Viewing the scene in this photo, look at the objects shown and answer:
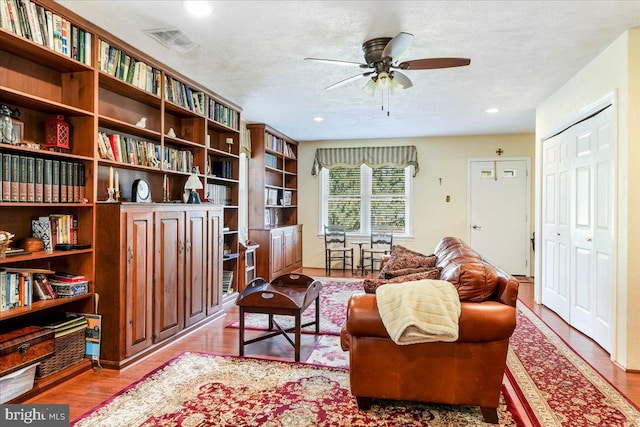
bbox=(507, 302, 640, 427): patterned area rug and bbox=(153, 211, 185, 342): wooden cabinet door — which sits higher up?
bbox=(153, 211, 185, 342): wooden cabinet door

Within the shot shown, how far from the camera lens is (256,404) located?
2.27 meters

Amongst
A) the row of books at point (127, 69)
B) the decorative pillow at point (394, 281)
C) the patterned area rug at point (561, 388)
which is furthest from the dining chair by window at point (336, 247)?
the decorative pillow at point (394, 281)

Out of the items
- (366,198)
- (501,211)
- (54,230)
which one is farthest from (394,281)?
(501,211)

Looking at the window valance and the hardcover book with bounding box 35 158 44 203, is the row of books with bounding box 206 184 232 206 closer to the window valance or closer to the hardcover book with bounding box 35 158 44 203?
the hardcover book with bounding box 35 158 44 203

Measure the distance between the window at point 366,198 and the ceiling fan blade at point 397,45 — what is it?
4.57 metres

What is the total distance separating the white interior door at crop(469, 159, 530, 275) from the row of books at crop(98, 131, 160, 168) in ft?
17.6

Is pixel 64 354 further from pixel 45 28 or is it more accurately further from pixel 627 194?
pixel 627 194

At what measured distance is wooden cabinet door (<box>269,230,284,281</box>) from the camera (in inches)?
231

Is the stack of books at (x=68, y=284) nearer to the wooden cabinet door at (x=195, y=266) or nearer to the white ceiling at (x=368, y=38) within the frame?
the wooden cabinet door at (x=195, y=266)

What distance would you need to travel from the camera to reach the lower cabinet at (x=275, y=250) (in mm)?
5773

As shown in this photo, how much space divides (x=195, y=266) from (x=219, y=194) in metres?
1.30

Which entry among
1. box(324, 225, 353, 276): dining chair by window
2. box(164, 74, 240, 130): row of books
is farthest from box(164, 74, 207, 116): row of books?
box(324, 225, 353, 276): dining chair by window

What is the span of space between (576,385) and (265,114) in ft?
14.5

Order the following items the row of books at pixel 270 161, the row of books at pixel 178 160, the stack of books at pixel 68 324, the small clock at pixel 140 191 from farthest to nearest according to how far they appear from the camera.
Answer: the row of books at pixel 270 161 < the row of books at pixel 178 160 < the small clock at pixel 140 191 < the stack of books at pixel 68 324
